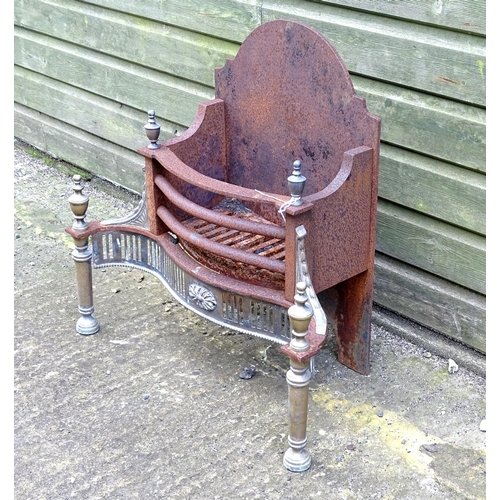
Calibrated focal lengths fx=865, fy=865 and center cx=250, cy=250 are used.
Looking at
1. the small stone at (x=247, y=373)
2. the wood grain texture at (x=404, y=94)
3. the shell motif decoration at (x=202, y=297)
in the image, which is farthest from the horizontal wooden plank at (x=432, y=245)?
the shell motif decoration at (x=202, y=297)

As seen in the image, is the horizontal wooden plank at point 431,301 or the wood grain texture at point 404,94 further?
the horizontal wooden plank at point 431,301

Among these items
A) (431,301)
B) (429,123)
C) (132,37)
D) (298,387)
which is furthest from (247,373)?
(132,37)

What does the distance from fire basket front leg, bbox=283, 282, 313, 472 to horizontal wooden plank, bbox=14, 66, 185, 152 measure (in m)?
2.12

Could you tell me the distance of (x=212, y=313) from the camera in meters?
3.32

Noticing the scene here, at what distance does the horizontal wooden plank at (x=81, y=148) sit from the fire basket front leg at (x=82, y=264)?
1.36 m

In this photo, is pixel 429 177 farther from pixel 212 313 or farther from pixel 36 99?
pixel 36 99

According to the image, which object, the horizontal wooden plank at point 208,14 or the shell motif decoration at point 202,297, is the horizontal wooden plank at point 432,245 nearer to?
the shell motif decoration at point 202,297

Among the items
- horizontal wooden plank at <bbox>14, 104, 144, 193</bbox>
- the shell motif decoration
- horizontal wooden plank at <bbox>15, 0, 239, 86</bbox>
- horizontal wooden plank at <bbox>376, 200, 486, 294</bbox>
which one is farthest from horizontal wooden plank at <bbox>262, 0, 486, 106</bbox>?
horizontal wooden plank at <bbox>14, 104, 144, 193</bbox>

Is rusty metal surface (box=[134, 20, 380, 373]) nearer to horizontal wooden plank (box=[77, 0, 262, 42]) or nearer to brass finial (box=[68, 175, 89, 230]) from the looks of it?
brass finial (box=[68, 175, 89, 230])

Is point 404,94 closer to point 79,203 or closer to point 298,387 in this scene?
point 298,387

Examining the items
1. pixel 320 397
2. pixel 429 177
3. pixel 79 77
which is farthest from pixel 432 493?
pixel 79 77

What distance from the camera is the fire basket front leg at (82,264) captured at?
12.1 feet

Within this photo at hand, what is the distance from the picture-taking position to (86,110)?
544cm

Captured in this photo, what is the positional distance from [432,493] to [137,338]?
153 centimetres
